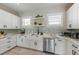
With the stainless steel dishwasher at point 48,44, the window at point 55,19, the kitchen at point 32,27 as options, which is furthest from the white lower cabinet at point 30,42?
the window at point 55,19

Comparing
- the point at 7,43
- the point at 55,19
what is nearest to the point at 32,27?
the point at 55,19

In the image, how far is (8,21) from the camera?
1779mm

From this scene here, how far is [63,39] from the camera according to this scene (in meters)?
2.00

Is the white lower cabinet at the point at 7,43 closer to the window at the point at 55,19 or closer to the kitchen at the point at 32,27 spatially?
the kitchen at the point at 32,27

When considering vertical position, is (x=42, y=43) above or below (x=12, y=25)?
below

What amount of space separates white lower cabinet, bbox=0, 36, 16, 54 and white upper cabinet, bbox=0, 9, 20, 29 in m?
0.23

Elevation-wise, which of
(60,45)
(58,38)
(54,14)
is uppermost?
(54,14)

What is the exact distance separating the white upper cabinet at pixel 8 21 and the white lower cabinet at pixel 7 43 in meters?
0.23

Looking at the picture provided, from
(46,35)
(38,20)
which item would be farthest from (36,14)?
(46,35)

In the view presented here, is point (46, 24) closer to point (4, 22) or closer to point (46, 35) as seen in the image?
point (46, 35)

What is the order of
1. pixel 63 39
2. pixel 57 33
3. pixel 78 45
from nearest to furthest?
pixel 78 45 < pixel 57 33 < pixel 63 39

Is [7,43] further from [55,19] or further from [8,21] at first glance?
[55,19]

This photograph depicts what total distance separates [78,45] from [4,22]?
4.46ft

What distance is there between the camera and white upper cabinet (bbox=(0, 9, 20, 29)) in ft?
5.36
